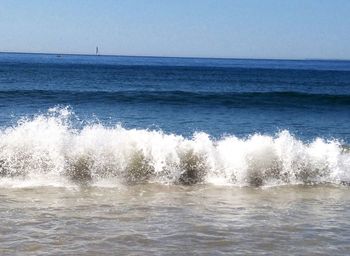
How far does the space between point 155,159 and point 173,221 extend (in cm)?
362

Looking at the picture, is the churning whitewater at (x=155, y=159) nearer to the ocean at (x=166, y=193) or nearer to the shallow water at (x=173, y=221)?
the ocean at (x=166, y=193)

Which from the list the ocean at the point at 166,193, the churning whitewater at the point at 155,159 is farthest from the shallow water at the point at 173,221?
the churning whitewater at the point at 155,159

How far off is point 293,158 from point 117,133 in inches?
153

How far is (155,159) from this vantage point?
10461 millimetres

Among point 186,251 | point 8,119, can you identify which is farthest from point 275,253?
point 8,119

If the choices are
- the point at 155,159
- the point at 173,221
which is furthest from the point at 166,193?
the point at 173,221

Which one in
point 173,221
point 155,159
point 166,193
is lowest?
point 166,193

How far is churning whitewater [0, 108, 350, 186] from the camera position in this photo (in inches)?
396

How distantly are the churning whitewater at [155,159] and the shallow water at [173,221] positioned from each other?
0.76 metres

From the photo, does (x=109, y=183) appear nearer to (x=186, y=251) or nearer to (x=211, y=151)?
(x=211, y=151)

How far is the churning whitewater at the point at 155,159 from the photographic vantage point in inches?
396

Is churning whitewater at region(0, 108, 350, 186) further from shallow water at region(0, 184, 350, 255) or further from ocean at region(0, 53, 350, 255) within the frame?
shallow water at region(0, 184, 350, 255)

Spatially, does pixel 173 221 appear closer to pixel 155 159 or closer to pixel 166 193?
pixel 166 193

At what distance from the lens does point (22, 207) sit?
24.6 ft
